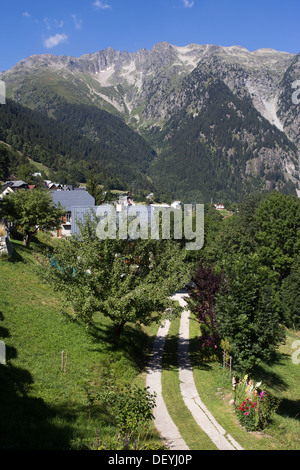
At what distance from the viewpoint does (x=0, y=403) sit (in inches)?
434

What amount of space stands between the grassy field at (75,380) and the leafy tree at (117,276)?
2140mm

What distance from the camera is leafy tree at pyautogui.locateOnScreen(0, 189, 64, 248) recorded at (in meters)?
37.4

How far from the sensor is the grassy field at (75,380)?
1083cm

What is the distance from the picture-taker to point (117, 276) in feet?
63.0

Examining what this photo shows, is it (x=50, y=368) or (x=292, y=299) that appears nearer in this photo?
(x=50, y=368)

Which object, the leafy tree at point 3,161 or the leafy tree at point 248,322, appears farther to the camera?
the leafy tree at point 3,161

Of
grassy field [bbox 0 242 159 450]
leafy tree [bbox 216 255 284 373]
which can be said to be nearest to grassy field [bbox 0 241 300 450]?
grassy field [bbox 0 242 159 450]

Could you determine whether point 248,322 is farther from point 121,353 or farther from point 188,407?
point 121,353

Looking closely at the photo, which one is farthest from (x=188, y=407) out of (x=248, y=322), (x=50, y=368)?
(x=50, y=368)

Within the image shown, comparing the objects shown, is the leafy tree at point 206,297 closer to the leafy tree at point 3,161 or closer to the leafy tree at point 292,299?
the leafy tree at point 292,299

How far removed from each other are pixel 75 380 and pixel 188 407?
18.9 ft

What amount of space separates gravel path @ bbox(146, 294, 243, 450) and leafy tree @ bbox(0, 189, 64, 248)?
66.6ft

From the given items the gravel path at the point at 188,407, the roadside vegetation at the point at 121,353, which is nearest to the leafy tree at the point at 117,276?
the roadside vegetation at the point at 121,353

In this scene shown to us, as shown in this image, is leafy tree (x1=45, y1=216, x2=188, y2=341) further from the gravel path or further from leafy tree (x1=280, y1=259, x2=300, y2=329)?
leafy tree (x1=280, y1=259, x2=300, y2=329)
